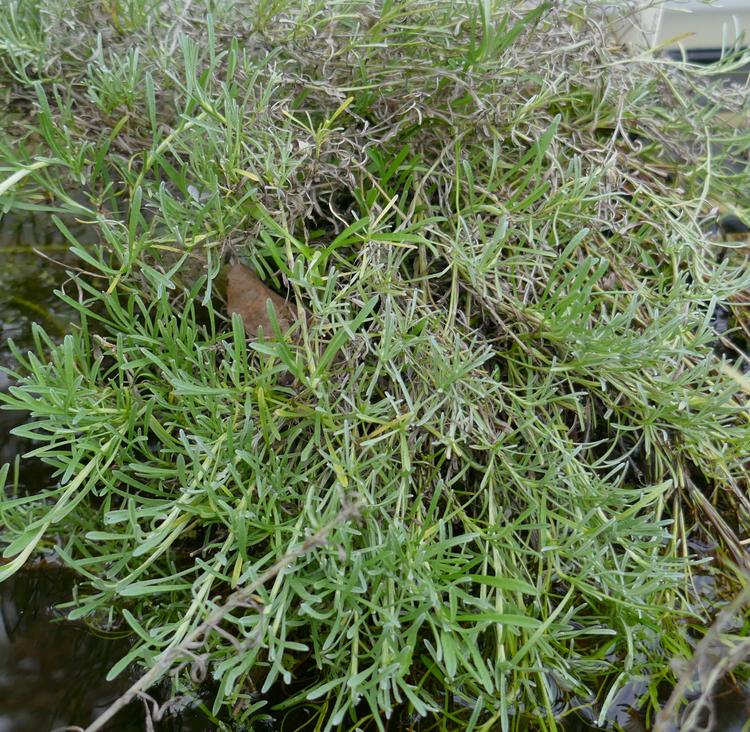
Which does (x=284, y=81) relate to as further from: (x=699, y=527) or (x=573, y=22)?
(x=699, y=527)

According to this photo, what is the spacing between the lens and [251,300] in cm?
133

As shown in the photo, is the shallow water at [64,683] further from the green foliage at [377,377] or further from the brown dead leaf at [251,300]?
the brown dead leaf at [251,300]

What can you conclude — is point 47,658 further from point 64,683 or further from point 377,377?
point 377,377

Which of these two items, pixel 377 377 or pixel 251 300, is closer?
pixel 377 377

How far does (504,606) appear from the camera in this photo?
1.11 metres

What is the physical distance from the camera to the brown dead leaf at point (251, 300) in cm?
132

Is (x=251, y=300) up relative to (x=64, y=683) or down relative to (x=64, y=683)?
up

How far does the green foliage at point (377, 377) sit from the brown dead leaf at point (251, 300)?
7 cm

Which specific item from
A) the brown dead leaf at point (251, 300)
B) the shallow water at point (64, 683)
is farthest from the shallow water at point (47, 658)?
the brown dead leaf at point (251, 300)

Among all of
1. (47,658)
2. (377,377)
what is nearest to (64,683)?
(47,658)

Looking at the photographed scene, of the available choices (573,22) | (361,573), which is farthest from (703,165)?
(361,573)

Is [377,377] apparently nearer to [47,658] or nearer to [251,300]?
[251,300]

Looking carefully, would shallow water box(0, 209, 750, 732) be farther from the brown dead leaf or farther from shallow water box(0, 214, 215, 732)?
the brown dead leaf

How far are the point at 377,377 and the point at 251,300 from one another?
0.29 m
